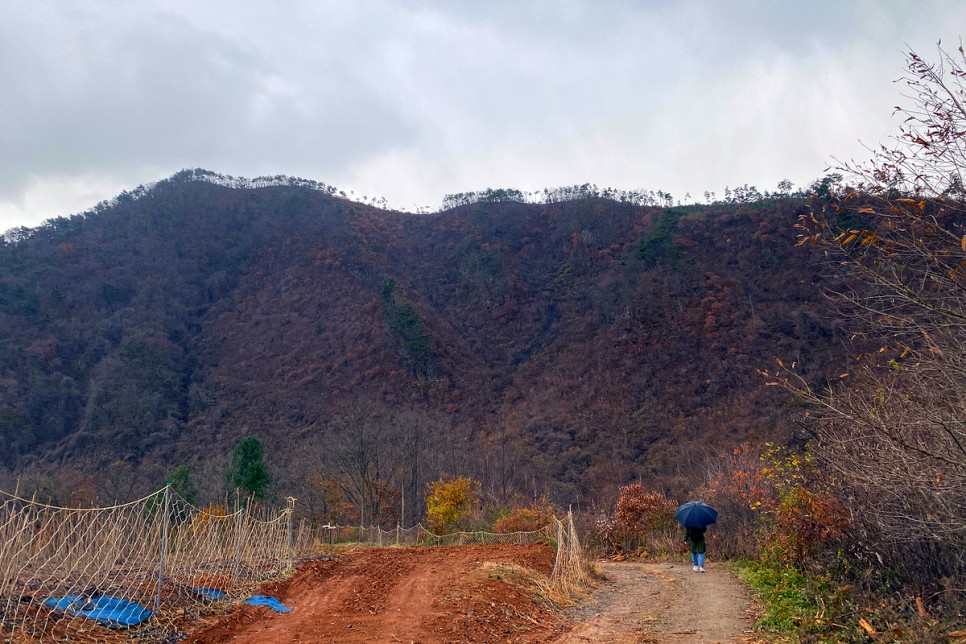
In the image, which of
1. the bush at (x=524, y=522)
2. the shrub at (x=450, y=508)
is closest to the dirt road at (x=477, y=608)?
the bush at (x=524, y=522)

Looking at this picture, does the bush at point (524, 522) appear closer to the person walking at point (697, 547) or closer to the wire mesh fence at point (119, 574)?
the person walking at point (697, 547)

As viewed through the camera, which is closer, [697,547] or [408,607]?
[408,607]

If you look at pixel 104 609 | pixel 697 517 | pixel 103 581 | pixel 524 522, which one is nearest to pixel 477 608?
pixel 104 609

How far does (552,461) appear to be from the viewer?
129ft

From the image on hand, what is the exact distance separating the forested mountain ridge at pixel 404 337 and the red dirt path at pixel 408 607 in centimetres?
2019

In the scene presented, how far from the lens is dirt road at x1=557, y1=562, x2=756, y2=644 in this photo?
7.35 metres

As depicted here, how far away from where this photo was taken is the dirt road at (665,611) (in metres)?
7.35

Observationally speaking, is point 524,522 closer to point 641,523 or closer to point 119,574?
point 641,523

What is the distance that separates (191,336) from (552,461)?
135 ft

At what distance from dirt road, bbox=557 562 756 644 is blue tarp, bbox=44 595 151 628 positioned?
14.8 feet

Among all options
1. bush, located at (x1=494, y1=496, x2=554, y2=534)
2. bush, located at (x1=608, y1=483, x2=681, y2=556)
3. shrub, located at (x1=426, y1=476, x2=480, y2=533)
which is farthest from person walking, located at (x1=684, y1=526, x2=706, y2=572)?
shrub, located at (x1=426, y1=476, x2=480, y2=533)

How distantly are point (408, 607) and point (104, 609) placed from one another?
3.58 meters

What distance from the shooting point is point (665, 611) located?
29.5ft

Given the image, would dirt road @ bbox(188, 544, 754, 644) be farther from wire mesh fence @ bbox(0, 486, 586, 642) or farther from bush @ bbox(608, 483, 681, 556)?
bush @ bbox(608, 483, 681, 556)
